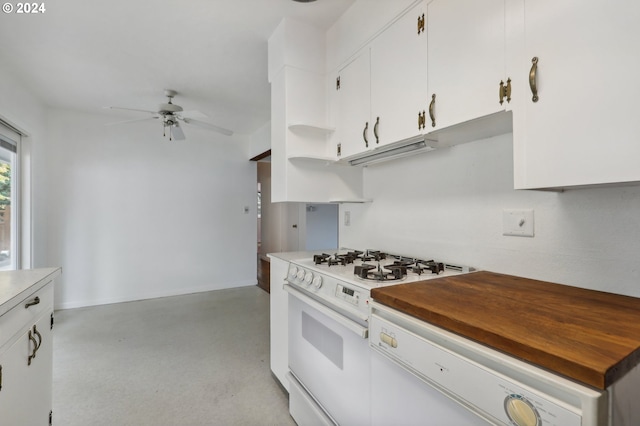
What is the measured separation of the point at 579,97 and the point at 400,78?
32.9 inches

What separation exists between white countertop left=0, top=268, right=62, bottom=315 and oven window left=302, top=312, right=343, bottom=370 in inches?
45.6

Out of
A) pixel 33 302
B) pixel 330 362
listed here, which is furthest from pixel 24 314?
pixel 330 362

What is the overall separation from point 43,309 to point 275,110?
172 cm

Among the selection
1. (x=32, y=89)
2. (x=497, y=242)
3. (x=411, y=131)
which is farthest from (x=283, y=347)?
(x=32, y=89)

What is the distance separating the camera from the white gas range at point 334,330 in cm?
117

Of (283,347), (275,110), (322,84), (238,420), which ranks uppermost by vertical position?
(322,84)

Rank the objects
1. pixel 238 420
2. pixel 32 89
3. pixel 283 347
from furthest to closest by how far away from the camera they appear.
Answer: pixel 32 89, pixel 283 347, pixel 238 420

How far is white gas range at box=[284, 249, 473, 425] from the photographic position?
1170mm

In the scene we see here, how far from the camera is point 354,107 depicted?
1880 mm

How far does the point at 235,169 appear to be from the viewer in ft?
15.4

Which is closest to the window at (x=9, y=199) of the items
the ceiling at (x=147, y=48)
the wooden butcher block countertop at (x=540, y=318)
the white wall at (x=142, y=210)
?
the white wall at (x=142, y=210)

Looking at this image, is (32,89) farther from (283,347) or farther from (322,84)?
(283,347)

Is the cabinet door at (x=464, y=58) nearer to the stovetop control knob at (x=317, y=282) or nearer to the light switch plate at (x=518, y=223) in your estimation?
the light switch plate at (x=518, y=223)

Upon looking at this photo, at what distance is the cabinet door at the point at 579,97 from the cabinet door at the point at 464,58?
0.36 feet
